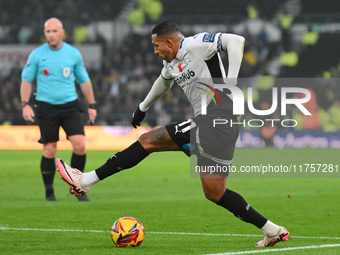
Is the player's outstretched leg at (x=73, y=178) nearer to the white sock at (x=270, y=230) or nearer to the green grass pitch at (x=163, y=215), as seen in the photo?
the green grass pitch at (x=163, y=215)

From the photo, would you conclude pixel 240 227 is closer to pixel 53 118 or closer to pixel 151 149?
pixel 151 149

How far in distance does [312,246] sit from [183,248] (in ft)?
3.87

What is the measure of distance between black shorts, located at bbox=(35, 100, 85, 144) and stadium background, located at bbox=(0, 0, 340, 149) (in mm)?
13137

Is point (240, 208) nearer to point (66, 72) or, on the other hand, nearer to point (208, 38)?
point (208, 38)

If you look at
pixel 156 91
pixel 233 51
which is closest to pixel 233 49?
pixel 233 51

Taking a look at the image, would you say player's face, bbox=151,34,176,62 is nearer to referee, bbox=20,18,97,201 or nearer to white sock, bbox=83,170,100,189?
white sock, bbox=83,170,100,189

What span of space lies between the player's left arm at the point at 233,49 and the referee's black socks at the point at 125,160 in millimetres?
1113

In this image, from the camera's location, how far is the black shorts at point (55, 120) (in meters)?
10.7

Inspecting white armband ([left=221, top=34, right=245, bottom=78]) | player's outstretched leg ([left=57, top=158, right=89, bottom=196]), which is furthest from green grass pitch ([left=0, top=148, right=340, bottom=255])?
white armband ([left=221, top=34, right=245, bottom=78])

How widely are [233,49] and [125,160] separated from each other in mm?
1410

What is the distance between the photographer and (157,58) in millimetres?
28031

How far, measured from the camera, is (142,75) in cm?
2756

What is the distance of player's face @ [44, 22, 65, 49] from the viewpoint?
10500 millimetres

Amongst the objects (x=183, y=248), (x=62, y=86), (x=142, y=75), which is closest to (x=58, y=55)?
(x=62, y=86)
